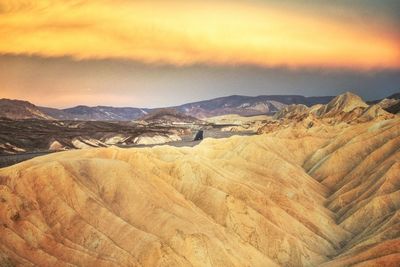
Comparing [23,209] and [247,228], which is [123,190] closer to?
[23,209]

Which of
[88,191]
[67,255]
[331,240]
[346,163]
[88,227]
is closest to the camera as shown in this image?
[67,255]

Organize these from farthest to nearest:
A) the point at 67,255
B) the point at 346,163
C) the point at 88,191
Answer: the point at 346,163 < the point at 88,191 < the point at 67,255

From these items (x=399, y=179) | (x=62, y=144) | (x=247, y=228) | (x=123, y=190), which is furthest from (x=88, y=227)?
(x=62, y=144)

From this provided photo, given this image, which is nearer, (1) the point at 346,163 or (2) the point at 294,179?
(2) the point at 294,179

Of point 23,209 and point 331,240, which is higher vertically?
point 23,209
